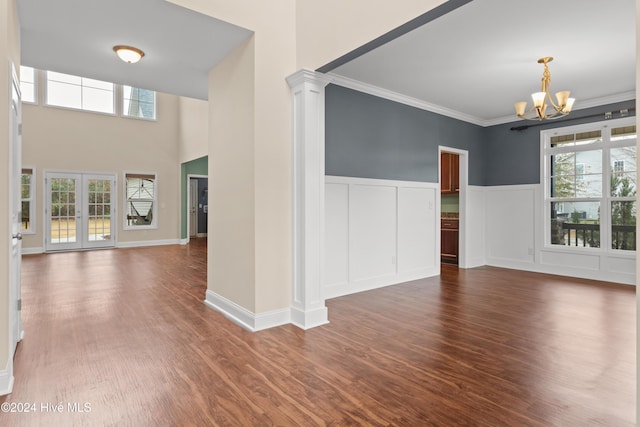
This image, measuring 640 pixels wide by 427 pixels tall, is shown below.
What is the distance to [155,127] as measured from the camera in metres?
Answer: 9.63

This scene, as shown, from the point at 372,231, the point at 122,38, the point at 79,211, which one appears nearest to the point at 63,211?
the point at 79,211

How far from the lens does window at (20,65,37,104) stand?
7964 millimetres

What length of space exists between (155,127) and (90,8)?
24.6 ft

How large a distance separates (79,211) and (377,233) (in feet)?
25.8

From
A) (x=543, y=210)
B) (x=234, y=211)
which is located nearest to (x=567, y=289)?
(x=543, y=210)

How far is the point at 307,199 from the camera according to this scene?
3248 millimetres

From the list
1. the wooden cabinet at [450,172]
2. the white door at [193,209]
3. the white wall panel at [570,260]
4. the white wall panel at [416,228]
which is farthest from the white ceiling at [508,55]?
the white door at [193,209]

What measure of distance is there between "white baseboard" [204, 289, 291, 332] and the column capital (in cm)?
219

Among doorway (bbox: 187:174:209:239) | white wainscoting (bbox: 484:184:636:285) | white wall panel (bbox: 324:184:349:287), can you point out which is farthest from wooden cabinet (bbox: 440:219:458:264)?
doorway (bbox: 187:174:209:239)

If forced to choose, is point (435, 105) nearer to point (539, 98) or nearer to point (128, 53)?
point (539, 98)

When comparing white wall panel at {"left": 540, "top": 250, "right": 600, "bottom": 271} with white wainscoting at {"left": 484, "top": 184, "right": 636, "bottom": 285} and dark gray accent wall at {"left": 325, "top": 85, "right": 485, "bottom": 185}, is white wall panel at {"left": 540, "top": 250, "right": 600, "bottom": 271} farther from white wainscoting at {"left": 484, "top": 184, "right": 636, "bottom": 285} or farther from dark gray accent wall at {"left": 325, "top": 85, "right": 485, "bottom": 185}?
dark gray accent wall at {"left": 325, "top": 85, "right": 485, "bottom": 185}

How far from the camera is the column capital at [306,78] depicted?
10.3ft

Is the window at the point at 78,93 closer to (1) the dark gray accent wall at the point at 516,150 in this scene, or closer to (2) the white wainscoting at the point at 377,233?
(2) the white wainscoting at the point at 377,233

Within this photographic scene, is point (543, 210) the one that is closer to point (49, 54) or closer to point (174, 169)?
point (49, 54)
